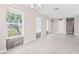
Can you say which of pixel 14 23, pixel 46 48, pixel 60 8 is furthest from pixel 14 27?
pixel 60 8

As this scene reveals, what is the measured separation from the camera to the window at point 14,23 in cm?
585

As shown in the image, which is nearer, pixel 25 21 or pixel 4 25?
pixel 4 25

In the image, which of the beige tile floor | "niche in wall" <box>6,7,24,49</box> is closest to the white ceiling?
"niche in wall" <box>6,7,24,49</box>

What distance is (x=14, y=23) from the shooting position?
654 cm

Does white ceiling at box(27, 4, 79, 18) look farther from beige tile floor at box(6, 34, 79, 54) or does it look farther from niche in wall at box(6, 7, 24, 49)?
beige tile floor at box(6, 34, 79, 54)

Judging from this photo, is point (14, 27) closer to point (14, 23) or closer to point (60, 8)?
point (14, 23)

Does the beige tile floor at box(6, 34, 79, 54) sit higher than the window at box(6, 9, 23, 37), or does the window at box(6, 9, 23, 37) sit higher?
the window at box(6, 9, 23, 37)

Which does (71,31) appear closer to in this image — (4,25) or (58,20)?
(58,20)

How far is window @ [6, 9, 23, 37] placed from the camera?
585 cm

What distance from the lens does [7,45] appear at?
5.57 meters

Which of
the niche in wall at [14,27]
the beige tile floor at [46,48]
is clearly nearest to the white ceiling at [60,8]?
the niche in wall at [14,27]
